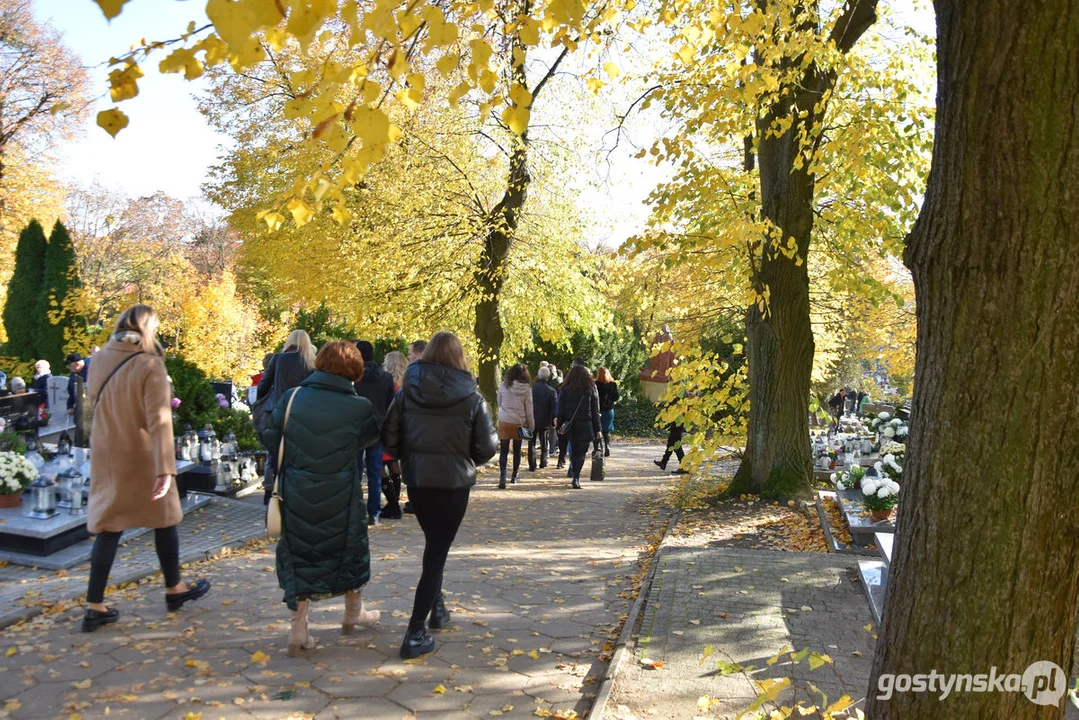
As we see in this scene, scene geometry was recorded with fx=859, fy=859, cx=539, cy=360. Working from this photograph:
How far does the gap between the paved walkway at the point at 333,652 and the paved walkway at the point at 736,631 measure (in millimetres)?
307

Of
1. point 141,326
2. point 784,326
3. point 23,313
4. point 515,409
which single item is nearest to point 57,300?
point 23,313

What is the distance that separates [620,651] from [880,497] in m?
4.04

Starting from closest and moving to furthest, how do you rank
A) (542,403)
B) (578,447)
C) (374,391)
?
(374,391) → (578,447) → (542,403)

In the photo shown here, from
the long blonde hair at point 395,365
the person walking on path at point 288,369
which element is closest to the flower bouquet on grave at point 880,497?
the long blonde hair at point 395,365

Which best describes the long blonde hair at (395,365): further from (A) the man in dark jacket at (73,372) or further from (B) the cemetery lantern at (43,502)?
(A) the man in dark jacket at (73,372)

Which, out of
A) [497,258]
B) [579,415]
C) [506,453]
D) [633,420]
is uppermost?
[497,258]

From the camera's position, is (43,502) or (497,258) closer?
(43,502)

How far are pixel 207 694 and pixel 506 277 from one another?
13.1 metres

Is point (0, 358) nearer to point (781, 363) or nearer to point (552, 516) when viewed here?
point (552, 516)

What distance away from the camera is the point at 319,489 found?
4.84m

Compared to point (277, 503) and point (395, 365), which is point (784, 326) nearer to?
point (395, 365)

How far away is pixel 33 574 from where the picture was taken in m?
6.60

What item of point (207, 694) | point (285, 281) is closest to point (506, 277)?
point (285, 281)

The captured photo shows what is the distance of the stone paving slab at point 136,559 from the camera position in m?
5.77
